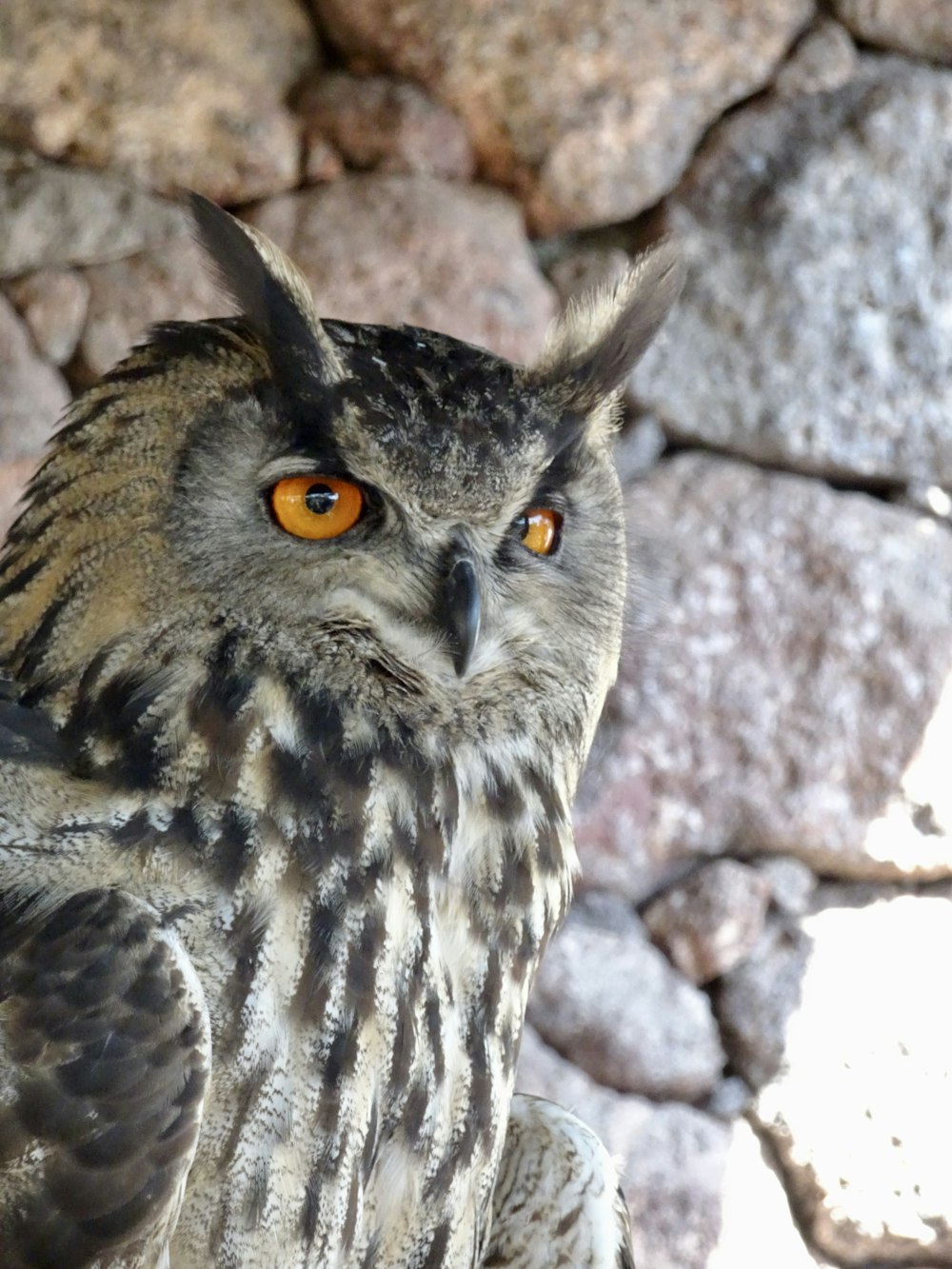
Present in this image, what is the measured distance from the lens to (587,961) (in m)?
1.92

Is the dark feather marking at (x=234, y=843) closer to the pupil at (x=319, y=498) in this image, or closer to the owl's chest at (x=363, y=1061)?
the owl's chest at (x=363, y=1061)

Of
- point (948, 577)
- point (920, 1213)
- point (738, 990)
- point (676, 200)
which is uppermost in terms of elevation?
point (676, 200)

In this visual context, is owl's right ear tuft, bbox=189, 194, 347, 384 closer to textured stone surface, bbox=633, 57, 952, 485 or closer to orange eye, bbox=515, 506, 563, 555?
orange eye, bbox=515, 506, 563, 555

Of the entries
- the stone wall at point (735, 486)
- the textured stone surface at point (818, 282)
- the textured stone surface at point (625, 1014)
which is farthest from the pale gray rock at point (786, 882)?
the textured stone surface at point (818, 282)

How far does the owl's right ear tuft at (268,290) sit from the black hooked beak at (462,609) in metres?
0.15

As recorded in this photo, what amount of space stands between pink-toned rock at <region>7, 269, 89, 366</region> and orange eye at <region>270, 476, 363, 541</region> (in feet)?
3.01

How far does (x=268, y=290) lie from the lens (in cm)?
93

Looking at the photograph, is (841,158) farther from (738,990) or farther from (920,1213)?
(920,1213)

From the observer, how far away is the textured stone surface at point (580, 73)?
1.82 meters

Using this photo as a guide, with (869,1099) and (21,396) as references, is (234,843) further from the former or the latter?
(869,1099)

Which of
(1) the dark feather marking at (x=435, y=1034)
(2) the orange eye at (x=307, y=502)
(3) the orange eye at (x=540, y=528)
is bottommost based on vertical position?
(1) the dark feather marking at (x=435, y=1034)

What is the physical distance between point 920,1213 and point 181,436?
157 centimetres

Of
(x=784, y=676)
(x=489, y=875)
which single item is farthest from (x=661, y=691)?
(x=489, y=875)

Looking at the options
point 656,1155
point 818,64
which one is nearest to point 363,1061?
point 656,1155
